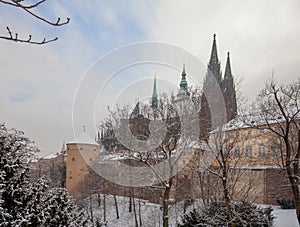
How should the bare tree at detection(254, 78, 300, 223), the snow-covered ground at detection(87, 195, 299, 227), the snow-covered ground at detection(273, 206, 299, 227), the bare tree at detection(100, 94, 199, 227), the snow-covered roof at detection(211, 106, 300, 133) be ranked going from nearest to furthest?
the bare tree at detection(254, 78, 300, 223)
the snow-covered roof at detection(211, 106, 300, 133)
the bare tree at detection(100, 94, 199, 227)
the snow-covered ground at detection(273, 206, 299, 227)
the snow-covered ground at detection(87, 195, 299, 227)

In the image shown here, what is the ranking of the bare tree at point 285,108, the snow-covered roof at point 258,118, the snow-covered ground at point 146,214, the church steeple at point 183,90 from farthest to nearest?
the snow-covered ground at point 146,214 < the church steeple at point 183,90 < the snow-covered roof at point 258,118 < the bare tree at point 285,108

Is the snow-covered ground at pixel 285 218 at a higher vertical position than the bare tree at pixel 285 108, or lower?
lower

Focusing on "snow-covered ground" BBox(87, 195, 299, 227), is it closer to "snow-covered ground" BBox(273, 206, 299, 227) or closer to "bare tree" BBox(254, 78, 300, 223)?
"snow-covered ground" BBox(273, 206, 299, 227)

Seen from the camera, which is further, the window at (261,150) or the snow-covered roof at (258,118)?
the window at (261,150)

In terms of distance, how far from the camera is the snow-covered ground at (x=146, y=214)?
26.0 ft

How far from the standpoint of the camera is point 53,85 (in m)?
4.28

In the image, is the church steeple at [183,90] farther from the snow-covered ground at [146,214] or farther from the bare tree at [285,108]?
the snow-covered ground at [146,214]

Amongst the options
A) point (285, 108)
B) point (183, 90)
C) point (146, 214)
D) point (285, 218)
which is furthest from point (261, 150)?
point (183, 90)

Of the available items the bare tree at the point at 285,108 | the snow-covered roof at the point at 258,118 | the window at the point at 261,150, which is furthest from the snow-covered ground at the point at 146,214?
the snow-covered roof at the point at 258,118

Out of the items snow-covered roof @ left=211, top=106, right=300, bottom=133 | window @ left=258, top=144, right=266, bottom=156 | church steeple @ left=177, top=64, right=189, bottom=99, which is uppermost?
church steeple @ left=177, top=64, right=189, bottom=99

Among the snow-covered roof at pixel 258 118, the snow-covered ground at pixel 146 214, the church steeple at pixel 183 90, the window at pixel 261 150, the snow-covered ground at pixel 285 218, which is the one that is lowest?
the snow-covered ground at pixel 146 214

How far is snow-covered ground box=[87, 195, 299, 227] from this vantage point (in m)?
7.94

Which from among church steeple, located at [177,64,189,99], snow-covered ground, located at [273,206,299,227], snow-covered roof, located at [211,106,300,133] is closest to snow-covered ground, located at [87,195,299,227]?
snow-covered ground, located at [273,206,299,227]

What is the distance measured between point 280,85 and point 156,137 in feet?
11.7
